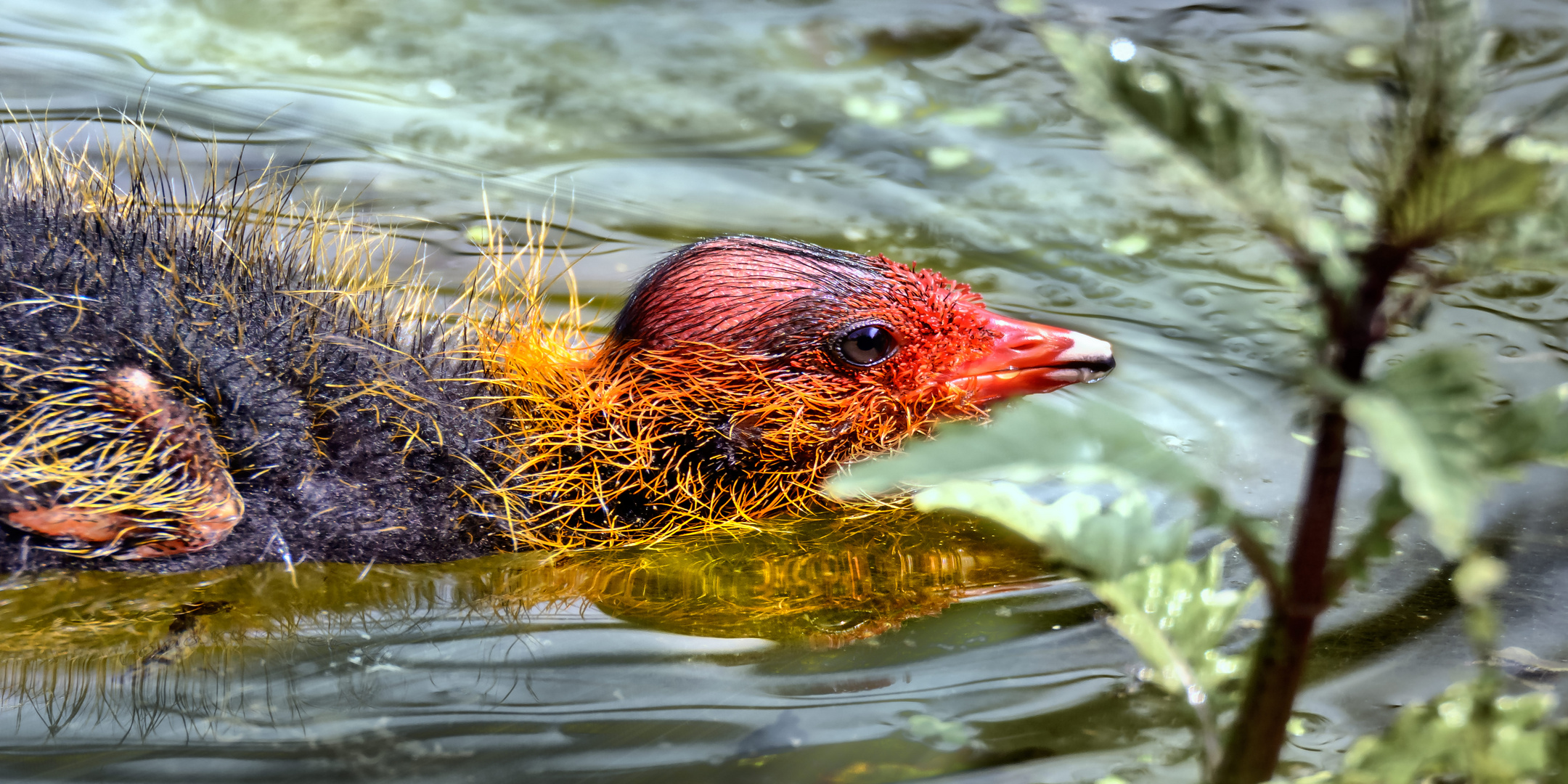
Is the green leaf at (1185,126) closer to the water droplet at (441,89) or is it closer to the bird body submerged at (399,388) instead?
the bird body submerged at (399,388)

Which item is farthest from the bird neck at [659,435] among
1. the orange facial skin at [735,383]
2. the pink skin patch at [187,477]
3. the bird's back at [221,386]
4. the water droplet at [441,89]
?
the water droplet at [441,89]

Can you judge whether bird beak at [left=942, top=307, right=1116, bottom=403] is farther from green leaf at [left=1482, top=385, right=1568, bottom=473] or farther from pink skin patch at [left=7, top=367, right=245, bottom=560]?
green leaf at [left=1482, top=385, right=1568, bottom=473]

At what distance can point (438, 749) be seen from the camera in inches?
72.8

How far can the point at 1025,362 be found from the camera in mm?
2732

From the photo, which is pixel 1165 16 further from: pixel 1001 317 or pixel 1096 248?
pixel 1001 317

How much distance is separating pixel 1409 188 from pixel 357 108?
4324 millimetres

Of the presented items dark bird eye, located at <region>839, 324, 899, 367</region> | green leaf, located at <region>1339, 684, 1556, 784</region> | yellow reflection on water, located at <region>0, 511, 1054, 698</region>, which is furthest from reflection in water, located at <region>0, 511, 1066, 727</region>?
green leaf, located at <region>1339, 684, 1556, 784</region>

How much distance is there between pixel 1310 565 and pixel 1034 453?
29 centimetres

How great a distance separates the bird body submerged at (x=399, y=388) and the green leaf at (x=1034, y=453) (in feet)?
5.46

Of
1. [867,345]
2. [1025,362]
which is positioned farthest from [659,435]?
[1025,362]

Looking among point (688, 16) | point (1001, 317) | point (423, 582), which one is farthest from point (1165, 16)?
point (423, 582)

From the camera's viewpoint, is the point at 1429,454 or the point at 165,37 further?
the point at 165,37

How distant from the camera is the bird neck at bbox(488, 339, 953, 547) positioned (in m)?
2.54

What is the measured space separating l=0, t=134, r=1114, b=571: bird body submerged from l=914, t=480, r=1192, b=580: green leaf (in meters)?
1.42
